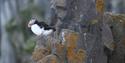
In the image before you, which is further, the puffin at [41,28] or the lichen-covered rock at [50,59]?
the puffin at [41,28]

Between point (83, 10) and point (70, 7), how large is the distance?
0.52 ft

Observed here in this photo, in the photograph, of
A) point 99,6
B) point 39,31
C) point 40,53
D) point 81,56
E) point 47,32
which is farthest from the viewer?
point 39,31

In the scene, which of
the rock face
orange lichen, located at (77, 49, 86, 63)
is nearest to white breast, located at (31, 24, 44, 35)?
the rock face

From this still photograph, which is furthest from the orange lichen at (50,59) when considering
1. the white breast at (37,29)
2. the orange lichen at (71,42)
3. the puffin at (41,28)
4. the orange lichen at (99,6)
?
the orange lichen at (99,6)

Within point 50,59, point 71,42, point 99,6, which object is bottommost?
point 50,59

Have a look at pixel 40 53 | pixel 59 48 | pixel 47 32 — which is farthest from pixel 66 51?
pixel 47 32

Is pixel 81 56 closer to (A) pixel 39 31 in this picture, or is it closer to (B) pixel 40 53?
(B) pixel 40 53

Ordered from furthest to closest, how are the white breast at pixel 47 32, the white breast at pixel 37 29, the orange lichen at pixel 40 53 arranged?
the white breast at pixel 37 29 → the white breast at pixel 47 32 → the orange lichen at pixel 40 53

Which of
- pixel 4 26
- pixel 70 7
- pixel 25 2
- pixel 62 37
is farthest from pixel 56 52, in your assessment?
pixel 25 2

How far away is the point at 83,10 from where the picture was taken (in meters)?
4.08

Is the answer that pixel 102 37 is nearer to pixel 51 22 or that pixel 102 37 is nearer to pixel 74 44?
pixel 74 44

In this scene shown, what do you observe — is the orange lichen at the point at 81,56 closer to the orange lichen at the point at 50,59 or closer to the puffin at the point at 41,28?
the orange lichen at the point at 50,59

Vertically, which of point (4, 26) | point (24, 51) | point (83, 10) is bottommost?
point (24, 51)

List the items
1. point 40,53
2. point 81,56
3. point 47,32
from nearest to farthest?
point 81,56 < point 40,53 < point 47,32
